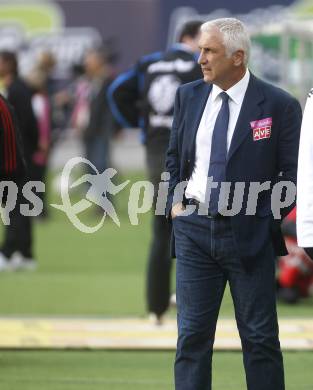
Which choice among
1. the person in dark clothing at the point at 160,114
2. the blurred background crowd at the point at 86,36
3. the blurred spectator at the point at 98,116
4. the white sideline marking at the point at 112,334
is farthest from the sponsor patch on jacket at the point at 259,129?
the blurred background crowd at the point at 86,36

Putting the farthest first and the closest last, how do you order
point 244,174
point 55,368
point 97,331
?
point 97,331
point 55,368
point 244,174

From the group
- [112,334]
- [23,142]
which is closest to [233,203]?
[112,334]

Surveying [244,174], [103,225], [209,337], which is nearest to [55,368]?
[209,337]

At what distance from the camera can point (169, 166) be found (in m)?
6.60

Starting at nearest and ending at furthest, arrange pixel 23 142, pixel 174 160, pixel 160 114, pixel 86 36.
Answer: pixel 174 160 → pixel 160 114 → pixel 23 142 → pixel 86 36

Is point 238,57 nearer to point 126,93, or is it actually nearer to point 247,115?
point 247,115

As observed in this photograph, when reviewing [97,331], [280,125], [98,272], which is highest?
[280,125]

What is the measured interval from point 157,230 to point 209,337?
10.4ft

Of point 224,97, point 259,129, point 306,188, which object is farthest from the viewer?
point 224,97

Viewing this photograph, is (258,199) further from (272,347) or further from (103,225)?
(103,225)

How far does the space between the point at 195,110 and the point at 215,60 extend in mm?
276

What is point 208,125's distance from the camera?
631 centimetres

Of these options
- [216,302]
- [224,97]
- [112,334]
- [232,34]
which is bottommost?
[112,334]

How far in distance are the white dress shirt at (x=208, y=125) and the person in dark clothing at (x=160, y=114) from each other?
3.01 meters
